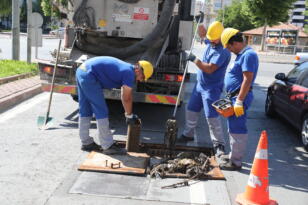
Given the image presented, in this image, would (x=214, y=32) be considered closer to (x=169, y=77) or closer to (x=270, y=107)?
(x=169, y=77)

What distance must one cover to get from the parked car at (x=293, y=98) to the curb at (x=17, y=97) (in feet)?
17.8

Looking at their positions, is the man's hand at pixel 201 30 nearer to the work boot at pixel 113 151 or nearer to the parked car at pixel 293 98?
the parked car at pixel 293 98

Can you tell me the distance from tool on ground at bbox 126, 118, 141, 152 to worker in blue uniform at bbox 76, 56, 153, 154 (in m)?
0.10

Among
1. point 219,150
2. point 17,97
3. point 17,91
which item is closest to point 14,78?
point 17,91

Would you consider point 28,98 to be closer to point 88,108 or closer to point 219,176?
point 88,108

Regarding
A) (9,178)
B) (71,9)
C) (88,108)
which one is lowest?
(9,178)

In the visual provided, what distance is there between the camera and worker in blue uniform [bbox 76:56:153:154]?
16.2ft

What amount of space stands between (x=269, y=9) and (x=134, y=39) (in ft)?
88.0

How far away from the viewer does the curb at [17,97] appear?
7.68 meters

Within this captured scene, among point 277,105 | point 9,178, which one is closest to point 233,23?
point 277,105

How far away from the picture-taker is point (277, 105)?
7.92 meters

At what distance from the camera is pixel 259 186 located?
4066 mm

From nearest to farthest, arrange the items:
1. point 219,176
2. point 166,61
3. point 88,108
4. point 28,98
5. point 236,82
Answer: point 219,176 → point 236,82 → point 88,108 → point 166,61 → point 28,98

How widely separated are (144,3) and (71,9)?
1496mm
